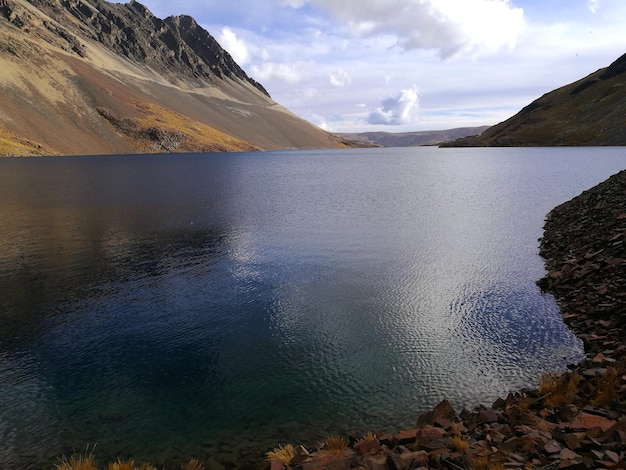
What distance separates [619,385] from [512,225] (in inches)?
1290

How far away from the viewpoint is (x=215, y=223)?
4441 centimetres

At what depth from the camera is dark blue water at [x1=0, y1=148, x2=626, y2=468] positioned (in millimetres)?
13180

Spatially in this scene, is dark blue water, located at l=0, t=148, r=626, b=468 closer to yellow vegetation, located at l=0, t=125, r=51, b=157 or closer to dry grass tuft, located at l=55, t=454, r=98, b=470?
dry grass tuft, located at l=55, t=454, r=98, b=470

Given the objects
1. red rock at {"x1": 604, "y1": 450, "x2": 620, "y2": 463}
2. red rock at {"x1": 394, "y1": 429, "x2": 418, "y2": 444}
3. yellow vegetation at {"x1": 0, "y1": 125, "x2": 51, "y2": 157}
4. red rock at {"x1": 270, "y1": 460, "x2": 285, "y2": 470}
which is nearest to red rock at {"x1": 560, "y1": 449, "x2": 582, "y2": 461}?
red rock at {"x1": 604, "y1": 450, "x2": 620, "y2": 463}

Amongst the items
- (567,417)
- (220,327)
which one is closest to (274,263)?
(220,327)

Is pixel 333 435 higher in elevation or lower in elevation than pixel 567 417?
lower

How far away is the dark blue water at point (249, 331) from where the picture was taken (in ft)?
43.2

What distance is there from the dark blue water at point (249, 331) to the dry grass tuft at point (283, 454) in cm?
71

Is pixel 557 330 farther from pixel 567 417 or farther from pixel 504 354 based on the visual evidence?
pixel 567 417

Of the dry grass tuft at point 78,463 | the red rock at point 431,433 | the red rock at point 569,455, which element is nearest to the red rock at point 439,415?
the red rock at point 431,433

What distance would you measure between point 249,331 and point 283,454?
28.7 feet

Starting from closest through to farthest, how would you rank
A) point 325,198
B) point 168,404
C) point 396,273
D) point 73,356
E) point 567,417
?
point 567,417
point 168,404
point 73,356
point 396,273
point 325,198

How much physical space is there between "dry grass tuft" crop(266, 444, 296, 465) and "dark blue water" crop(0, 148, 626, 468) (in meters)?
0.71

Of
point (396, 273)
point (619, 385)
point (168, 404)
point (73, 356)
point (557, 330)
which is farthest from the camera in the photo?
point (396, 273)
